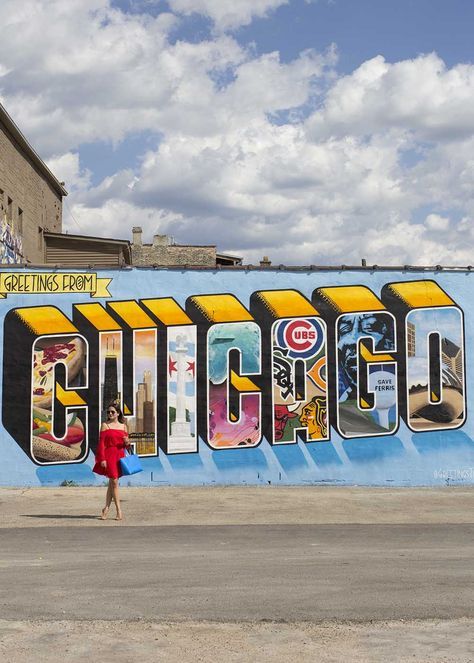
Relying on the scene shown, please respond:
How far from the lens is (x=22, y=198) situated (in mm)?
29750

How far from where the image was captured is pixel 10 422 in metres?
17.1

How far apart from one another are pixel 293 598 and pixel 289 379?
963 centimetres

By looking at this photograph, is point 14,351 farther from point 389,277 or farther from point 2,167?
point 2,167

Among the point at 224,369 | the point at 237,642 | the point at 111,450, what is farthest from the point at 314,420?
the point at 237,642

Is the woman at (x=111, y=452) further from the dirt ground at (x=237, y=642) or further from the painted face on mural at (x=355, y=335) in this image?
the dirt ground at (x=237, y=642)

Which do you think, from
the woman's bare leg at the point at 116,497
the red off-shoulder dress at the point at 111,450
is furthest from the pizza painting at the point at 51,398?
the woman's bare leg at the point at 116,497

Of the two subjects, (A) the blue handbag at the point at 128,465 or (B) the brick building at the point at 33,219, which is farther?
(B) the brick building at the point at 33,219

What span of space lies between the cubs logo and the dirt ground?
10434 mm

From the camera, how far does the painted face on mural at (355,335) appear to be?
17469 mm

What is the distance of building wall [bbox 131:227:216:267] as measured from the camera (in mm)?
46438

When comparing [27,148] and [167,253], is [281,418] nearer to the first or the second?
[27,148]

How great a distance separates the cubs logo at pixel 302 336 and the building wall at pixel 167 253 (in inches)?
1111

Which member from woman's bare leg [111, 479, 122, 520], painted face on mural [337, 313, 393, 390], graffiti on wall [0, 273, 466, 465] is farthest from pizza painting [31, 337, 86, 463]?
painted face on mural [337, 313, 393, 390]

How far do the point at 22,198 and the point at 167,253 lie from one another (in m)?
18.0
